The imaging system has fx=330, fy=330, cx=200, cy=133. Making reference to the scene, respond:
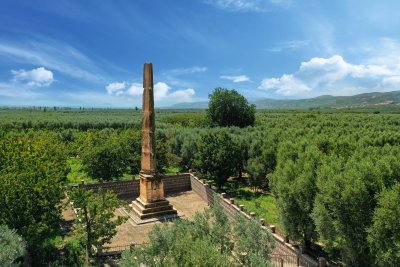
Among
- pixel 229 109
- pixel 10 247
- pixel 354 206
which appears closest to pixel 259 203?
pixel 354 206

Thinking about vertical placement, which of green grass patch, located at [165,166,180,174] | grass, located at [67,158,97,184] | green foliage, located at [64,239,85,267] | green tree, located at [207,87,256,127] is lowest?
green grass patch, located at [165,166,180,174]

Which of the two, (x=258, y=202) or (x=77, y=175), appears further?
(x=77, y=175)

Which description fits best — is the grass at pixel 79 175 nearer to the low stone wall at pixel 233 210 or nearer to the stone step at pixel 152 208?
the low stone wall at pixel 233 210

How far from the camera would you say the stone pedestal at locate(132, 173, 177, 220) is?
1972 cm

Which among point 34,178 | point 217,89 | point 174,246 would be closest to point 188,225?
point 174,246

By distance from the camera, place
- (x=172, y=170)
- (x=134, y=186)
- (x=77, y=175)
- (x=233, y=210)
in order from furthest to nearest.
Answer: (x=172, y=170)
(x=77, y=175)
(x=134, y=186)
(x=233, y=210)

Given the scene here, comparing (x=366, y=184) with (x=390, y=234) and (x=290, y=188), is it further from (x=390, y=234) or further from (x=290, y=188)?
(x=290, y=188)

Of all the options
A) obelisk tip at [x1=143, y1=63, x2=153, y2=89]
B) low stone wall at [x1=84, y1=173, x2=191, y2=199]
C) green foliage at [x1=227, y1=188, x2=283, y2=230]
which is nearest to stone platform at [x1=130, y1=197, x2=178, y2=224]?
low stone wall at [x1=84, y1=173, x2=191, y2=199]

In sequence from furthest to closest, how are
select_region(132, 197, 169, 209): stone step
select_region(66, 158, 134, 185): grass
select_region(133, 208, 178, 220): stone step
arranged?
select_region(66, 158, 134, 185): grass
select_region(132, 197, 169, 209): stone step
select_region(133, 208, 178, 220): stone step

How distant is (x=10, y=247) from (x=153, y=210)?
9.99 metres

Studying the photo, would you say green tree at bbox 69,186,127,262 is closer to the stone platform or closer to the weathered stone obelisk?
the stone platform

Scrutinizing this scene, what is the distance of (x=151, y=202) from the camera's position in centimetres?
2000

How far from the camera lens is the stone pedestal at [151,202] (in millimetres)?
19719

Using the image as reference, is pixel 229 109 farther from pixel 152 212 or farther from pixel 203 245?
pixel 203 245
